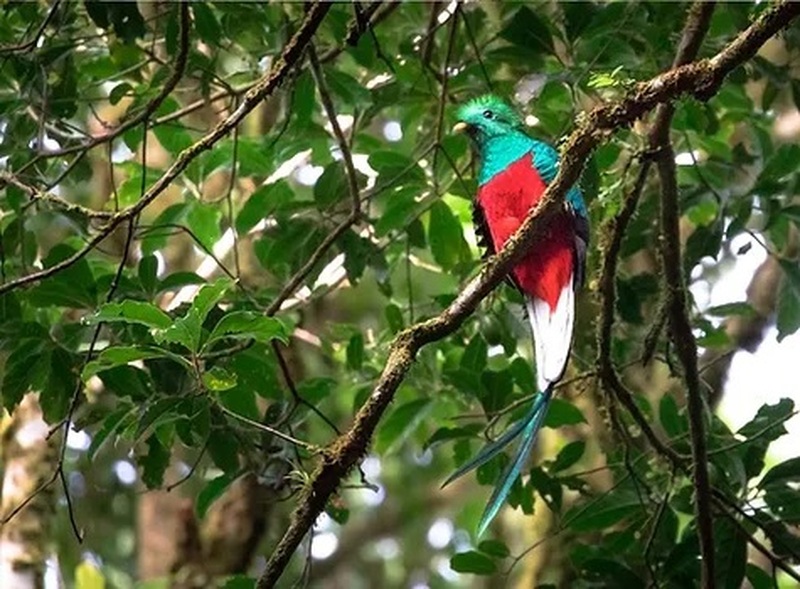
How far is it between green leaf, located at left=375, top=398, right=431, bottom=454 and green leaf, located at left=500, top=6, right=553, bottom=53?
3.19ft

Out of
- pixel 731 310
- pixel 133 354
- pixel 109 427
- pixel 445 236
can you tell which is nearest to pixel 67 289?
pixel 109 427

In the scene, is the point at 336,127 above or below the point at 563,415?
above

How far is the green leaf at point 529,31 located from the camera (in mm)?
3240

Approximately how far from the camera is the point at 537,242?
2.46m

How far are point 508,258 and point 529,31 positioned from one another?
48.7 inches

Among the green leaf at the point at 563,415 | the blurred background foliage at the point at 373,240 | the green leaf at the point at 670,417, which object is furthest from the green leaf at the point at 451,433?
the green leaf at the point at 670,417

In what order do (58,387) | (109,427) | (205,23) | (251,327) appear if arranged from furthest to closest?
1. (205,23)
2. (58,387)
3. (109,427)
4. (251,327)

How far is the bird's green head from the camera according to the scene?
3090 millimetres

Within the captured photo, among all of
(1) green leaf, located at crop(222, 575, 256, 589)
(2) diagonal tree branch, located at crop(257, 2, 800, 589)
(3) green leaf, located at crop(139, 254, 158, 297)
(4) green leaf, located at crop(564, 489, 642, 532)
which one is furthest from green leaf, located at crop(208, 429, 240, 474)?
(2) diagonal tree branch, located at crop(257, 2, 800, 589)

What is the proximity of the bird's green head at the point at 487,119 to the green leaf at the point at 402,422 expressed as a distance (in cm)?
77

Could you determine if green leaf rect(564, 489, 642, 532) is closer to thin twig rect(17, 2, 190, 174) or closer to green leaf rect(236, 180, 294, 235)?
green leaf rect(236, 180, 294, 235)

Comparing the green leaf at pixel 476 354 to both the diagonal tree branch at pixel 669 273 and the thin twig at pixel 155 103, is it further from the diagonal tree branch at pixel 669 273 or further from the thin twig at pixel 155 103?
the thin twig at pixel 155 103

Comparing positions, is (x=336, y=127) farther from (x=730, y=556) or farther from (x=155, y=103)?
(x=730, y=556)

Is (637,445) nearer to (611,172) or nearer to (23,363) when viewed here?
(611,172)
